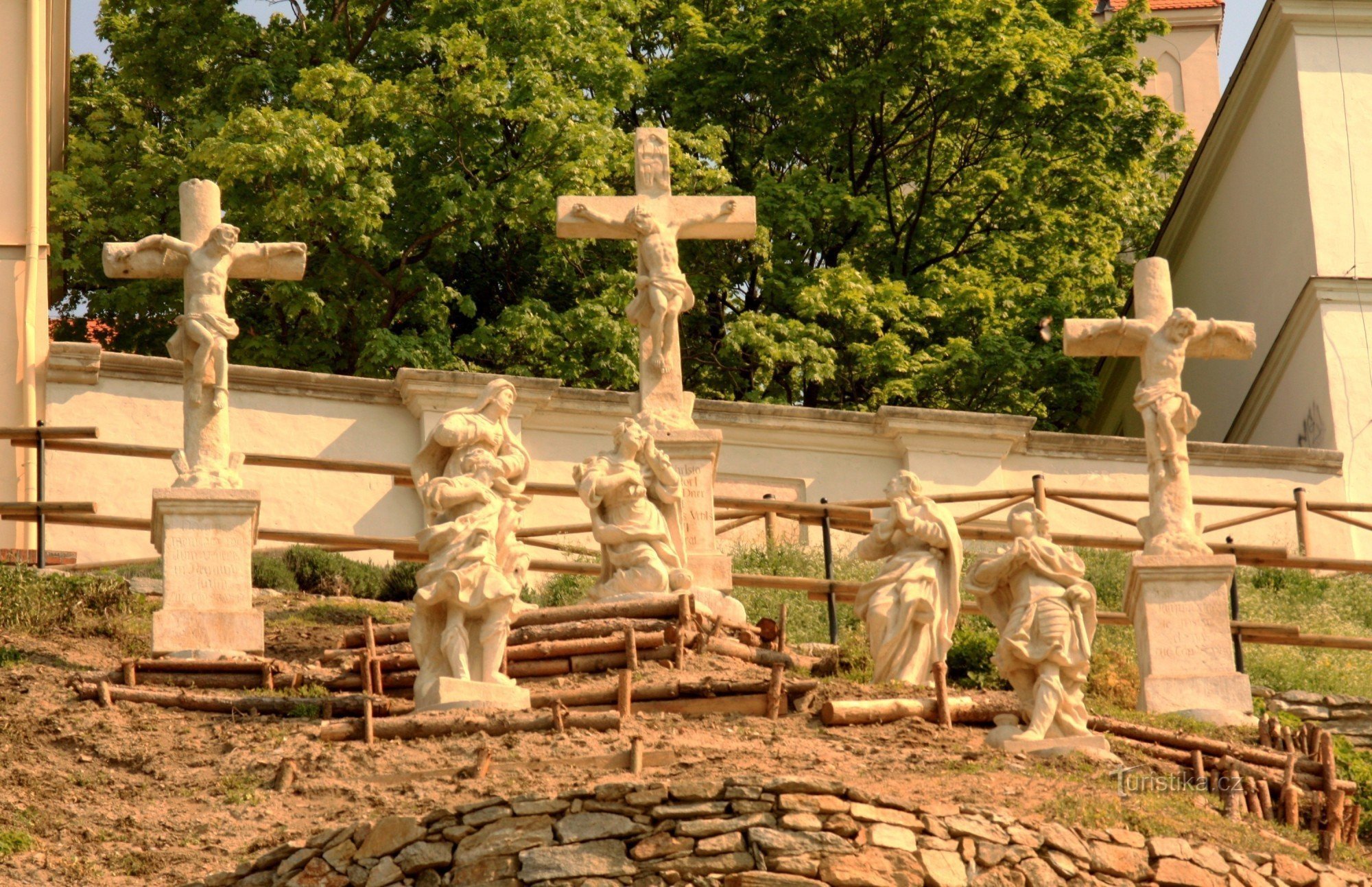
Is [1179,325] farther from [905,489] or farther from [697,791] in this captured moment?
[697,791]

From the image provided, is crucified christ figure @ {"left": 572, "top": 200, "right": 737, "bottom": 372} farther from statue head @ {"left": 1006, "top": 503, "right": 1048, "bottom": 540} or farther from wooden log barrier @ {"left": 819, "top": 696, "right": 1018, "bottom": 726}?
wooden log barrier @ {"left": 819, "top": 696, "right": 1018, "bottom": 726}

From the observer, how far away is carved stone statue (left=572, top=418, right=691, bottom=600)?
19.5 m

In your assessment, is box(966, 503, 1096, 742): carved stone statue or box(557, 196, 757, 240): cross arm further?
box(557, 196, 757, 240): cross arm

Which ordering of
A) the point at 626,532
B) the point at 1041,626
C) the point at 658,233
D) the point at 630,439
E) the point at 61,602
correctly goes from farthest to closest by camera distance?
the point at 658,233 → the point at 61,602 → the point at 630,439 → the point at 626,532 → the point at 1041,626

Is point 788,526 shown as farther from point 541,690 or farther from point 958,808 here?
point 958,808

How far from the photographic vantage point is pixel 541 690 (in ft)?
58.1

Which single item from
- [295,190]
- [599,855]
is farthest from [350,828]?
[295,190]

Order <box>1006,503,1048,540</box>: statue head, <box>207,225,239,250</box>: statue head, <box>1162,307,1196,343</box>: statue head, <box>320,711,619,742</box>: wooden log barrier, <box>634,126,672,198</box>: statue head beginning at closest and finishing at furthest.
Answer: <box>320,711,619,742</box>: wooden log barrier, <box>1006,503,1048,540</box>: statue head, <box>207,225,239,250</box>: statue head, <box>1162,307,1196,343</box>: statue head, <box>634,126,672,198</box>: statue head

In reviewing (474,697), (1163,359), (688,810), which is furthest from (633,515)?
(688,810)

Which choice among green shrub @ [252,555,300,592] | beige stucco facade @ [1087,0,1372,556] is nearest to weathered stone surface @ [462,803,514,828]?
green shrub @ [252,555,300,592]

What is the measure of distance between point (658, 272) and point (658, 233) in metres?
0.34

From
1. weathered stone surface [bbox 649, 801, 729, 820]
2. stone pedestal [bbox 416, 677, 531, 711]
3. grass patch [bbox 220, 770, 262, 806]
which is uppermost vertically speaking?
stone pedestal [bbox 416, 677, 531, 711]

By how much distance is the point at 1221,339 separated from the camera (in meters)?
21.7

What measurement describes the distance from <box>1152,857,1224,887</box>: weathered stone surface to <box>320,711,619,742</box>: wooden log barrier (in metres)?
3.32
